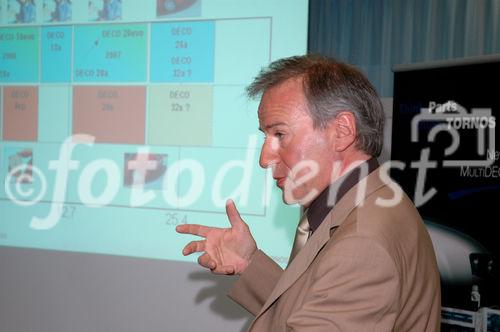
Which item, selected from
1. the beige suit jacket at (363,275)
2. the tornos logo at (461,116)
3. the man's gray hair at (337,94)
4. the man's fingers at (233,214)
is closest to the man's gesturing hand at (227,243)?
the man's fingers at (233,214)

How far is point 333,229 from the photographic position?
1.16m

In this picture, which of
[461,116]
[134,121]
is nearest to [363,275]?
[461,116]

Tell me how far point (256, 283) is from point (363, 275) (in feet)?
1.80

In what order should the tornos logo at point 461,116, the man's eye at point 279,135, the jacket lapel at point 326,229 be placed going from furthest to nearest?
the tornos logo at point 461,116
the man's eye at point 279,135
the jacket lapel at point 326,229

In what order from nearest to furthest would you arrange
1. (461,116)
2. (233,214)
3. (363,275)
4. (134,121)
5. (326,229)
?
(363,275) → (326,229) → (233,214) → (461,116) → (134,121)

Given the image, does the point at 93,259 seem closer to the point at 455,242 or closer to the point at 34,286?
the point at 34,286

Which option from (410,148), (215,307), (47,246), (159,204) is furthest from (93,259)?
(410,148)

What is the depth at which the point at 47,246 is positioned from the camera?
285 centimetres

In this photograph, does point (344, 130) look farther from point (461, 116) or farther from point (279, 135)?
point (461, 116)

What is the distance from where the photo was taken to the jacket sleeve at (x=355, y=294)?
0.95 metres

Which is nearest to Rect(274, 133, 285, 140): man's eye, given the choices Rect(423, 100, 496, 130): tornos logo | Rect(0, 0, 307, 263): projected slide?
Rect(0, 0, 307, 263): projected slide

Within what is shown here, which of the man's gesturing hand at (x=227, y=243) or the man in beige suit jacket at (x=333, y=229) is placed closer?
the man in beige suit jacket at (x=333, y=229)

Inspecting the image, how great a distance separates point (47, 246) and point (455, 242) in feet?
6.74

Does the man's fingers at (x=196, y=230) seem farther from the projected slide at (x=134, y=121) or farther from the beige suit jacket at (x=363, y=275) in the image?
the projected slide at (x=134, y=121)
